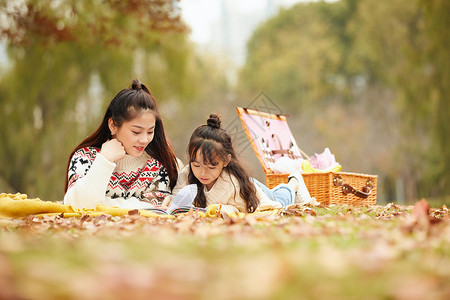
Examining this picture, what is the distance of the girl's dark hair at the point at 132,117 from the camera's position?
4383 mm

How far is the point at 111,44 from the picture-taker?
11523 millimetres

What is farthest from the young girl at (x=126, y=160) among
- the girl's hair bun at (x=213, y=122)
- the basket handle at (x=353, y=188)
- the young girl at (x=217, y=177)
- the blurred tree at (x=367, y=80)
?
the blurred tree at (x=367, y=80)

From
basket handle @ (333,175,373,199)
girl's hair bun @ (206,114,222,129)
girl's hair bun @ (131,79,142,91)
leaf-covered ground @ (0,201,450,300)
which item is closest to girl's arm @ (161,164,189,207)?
girl's hair bun @ (206,114,222,129)

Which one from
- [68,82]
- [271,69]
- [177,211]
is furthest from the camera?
[271,69]

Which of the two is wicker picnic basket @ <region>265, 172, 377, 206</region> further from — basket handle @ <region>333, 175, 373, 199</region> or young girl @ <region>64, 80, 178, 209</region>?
young girl @ <region>64, 80, 178, 209</region>

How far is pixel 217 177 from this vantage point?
441 cm

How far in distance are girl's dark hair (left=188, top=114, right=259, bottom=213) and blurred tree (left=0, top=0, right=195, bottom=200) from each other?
6.71m

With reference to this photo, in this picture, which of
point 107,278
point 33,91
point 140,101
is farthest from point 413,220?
point 33,91

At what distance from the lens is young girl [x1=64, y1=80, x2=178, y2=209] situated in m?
4.22

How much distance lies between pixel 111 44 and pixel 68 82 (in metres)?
1.45

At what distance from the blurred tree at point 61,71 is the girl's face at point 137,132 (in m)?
6.43

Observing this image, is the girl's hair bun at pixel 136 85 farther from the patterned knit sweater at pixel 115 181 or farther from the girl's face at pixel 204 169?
the girl's face at pixel 204 169

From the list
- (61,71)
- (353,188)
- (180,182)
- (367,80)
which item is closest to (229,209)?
(180,182)

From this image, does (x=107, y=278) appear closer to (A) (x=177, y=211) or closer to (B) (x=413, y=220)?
(B) (x=413, y=220)
